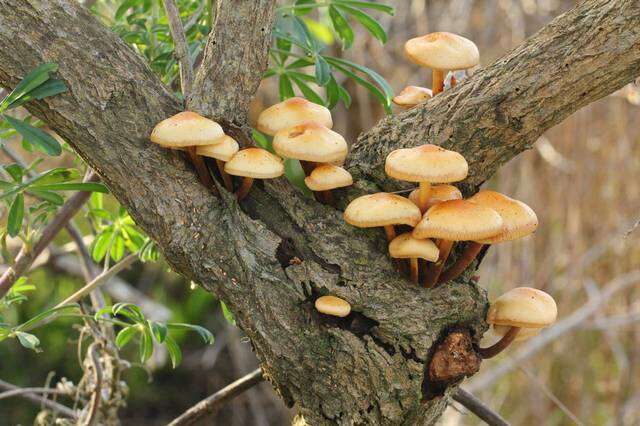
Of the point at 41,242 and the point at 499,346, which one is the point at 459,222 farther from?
the point at 41,242

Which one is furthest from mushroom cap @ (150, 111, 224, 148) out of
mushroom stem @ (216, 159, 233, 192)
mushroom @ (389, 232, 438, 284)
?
mushroom @ (389, 232, 438, 284)

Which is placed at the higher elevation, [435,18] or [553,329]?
[435,18]

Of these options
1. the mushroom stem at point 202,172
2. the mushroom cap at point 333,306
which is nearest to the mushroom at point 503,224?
the mushroom cap at point 333,306

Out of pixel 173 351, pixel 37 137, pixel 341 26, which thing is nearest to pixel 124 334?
pixel 173 351

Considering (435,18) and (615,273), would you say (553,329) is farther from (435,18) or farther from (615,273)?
(435,18)

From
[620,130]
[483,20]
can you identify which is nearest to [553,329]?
[620,130]

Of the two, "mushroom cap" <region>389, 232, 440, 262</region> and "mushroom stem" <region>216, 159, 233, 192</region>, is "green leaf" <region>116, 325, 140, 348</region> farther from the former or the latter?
"mushroom cap" <region>389, 232, 440, 262</region>
